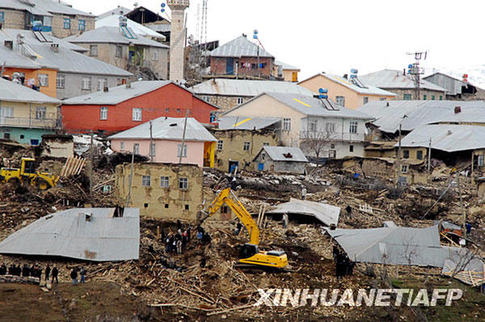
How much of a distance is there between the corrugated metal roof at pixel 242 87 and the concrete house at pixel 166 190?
29.9 metres

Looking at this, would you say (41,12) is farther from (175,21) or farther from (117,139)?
(117,139)

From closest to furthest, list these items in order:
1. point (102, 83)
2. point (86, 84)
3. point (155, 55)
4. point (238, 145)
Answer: point (238, 145)
point (86, 84)
point (102, 83)
point (155, 55)

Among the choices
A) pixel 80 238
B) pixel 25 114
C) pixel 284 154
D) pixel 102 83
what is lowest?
pixel 80 238

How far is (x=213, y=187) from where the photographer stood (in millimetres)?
41094

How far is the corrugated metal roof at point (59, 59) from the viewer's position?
53875mm

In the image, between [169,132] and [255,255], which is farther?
[169,132]

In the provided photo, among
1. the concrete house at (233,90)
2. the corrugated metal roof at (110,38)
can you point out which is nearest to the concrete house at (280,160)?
the concrete house at (233,90)

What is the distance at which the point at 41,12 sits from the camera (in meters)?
68.5

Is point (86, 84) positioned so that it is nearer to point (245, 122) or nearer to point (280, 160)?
point (245, 122)

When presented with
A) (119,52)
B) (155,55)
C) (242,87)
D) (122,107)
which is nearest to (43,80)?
(122,107)

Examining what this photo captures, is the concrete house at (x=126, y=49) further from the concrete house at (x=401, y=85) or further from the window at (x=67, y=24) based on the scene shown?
the concrete house at (x=401, y=85)

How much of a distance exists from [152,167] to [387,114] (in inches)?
1344

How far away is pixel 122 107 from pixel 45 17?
76.0 ft

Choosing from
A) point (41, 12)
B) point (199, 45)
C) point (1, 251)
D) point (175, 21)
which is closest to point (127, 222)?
point (1, 251)
